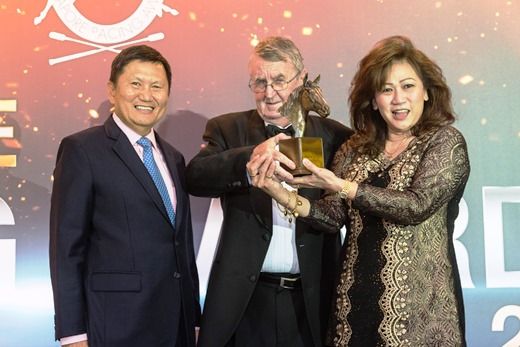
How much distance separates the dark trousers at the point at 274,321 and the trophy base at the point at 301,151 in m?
0.49

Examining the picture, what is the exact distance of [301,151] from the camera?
168 centimetres

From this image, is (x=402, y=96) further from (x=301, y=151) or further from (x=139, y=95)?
(x=139, y=95)

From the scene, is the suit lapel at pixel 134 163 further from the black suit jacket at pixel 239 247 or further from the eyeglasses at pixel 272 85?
the eyeglasses at pixel 272 85

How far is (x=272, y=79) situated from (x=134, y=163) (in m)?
0.54

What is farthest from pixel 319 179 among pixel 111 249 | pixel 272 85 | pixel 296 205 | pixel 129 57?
pixel 129 57

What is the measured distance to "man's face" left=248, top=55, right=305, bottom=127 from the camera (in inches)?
79.2

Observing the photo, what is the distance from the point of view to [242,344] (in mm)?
2006

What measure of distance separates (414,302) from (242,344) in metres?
0.64

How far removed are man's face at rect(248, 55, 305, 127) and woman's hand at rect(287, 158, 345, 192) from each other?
35cm

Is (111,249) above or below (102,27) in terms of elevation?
below

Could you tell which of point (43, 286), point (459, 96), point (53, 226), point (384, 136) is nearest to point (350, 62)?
point (459, 96)

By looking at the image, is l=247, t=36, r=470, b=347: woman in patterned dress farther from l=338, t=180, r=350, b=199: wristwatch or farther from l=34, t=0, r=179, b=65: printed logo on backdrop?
l=34, t=0, r=179, b=65: printed logo on backdrop

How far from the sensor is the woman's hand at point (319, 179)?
1.69 meters

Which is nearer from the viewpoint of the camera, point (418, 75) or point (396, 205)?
point (396, 205)
